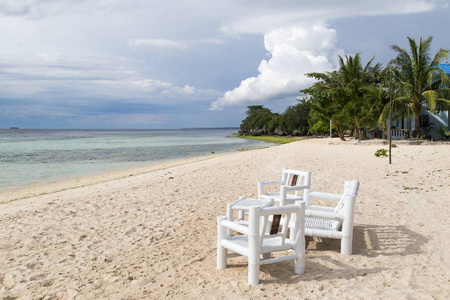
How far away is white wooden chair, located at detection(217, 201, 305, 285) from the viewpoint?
10.8ft

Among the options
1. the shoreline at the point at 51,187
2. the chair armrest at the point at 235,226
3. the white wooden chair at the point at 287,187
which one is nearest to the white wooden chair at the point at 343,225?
the white wooden chair at the point at 287,187

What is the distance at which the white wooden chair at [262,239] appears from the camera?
10.8ft

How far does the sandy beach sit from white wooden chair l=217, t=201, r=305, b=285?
190 mm

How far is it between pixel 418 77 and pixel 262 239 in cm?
2264

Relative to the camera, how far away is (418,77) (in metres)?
22.0

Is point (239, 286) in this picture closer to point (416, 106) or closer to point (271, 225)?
point (271, 225)

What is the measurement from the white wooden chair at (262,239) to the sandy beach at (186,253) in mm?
190

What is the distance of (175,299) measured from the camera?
10.4 feet

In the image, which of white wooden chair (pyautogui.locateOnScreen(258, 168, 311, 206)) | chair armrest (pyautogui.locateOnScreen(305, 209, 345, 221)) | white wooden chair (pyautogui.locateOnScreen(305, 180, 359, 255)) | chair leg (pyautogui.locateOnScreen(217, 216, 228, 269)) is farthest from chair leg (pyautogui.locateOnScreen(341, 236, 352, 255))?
chair leg (pyautogui.locateOnScreen(217, 216, 228, 269))

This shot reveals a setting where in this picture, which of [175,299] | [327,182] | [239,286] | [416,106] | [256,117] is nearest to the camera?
[175,299]

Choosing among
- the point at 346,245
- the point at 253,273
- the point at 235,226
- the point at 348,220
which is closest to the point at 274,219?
the point at 235,226

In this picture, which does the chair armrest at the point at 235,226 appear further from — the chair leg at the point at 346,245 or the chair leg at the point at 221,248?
the chair leg at the point at 346,245

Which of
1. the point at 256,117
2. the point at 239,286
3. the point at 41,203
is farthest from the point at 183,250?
the point at 256,117

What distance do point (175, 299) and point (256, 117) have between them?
7795 centimetres
